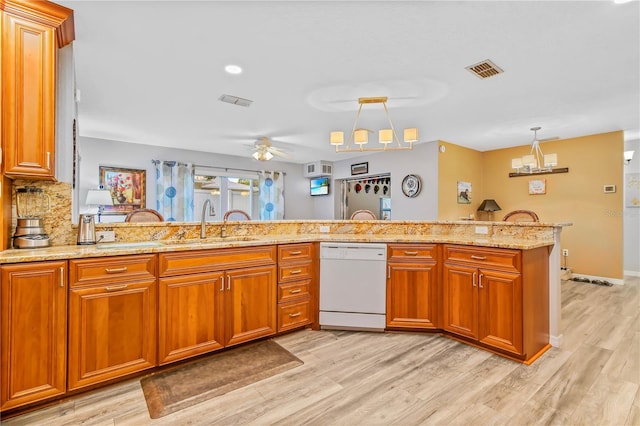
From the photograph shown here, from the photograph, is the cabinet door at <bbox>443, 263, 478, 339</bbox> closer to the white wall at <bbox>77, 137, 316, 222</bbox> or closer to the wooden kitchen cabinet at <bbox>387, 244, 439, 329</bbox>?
the wooden kitchen cabinet at <bbox>387, 244, 439, 329</bbox>

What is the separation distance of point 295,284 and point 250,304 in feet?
1.49

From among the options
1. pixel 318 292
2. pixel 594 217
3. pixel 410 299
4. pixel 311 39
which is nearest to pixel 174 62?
pixel 311 39

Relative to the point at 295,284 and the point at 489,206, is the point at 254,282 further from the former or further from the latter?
the point at 489,206

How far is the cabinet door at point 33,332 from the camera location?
1.59 meters

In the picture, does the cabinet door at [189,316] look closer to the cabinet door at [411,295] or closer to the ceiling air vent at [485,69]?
the cabinet door at [411,295]

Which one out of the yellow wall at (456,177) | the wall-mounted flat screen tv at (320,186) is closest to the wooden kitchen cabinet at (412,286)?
the yellow wall at (456,177)

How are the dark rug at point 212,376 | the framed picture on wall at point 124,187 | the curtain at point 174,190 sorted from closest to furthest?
the dark rug at point 212,376
the framed picture on wall at point 124,187
the curtain at point 174,190

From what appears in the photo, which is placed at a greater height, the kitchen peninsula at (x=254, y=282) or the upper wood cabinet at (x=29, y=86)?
the upper wood cabinet at (x=29, y=86)

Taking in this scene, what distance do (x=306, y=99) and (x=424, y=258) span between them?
7.13 ft

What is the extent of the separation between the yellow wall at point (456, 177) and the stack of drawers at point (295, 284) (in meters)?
3.52

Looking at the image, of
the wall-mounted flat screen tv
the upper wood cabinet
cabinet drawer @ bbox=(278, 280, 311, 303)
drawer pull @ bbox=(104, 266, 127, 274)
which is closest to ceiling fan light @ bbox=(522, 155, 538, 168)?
cabinet drawer @ bbox=(278, 280, 311, 303)

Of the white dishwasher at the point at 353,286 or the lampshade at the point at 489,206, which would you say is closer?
the white dishwasher at the point at 353,286

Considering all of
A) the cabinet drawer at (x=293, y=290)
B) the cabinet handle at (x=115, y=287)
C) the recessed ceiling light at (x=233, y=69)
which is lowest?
the cabinet drawer at (x=293, y=290)

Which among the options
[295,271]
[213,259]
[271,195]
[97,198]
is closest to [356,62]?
[295,271]
